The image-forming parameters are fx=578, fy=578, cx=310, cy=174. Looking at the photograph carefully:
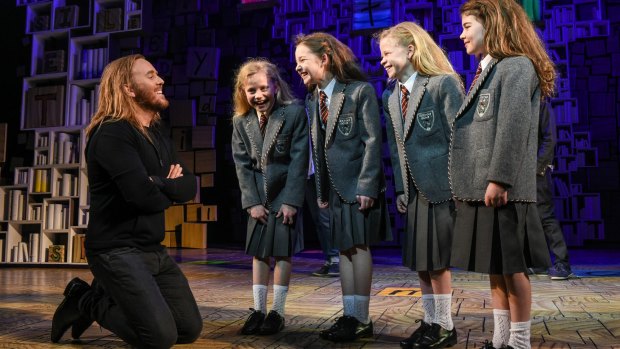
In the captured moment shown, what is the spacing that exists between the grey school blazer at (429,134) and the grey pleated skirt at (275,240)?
52cm

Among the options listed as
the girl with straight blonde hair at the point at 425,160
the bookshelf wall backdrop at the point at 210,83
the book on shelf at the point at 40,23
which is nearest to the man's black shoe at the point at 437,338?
the girl with straight blonde hair at the point at 425,160

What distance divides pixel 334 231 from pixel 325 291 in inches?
50.9

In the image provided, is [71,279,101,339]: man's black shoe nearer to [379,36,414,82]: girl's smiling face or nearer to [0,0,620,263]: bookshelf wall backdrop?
[379,36,414,82]: girl's smiling face

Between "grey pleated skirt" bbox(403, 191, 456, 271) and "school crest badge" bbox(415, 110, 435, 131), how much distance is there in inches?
9.4

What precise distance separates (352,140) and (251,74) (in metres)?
0.52

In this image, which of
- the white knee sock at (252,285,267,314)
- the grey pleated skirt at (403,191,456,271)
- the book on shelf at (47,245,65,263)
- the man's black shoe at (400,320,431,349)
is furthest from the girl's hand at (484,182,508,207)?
the book on shelf at (47,245,65,263)

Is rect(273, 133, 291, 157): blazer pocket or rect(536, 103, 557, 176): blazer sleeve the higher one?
rect(536, 103, 557, 176): blazer sleeve

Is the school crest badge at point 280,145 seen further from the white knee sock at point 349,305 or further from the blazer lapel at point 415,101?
the white knee sock at point 349,305

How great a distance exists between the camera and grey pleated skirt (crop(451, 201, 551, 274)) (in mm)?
1696

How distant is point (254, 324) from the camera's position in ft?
7.50

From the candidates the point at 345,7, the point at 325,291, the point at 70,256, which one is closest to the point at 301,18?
the point at 345,7

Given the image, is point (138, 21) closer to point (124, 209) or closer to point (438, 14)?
point (438, 14)

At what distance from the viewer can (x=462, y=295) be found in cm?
317

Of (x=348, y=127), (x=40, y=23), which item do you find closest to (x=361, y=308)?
(x=348, y=127)
